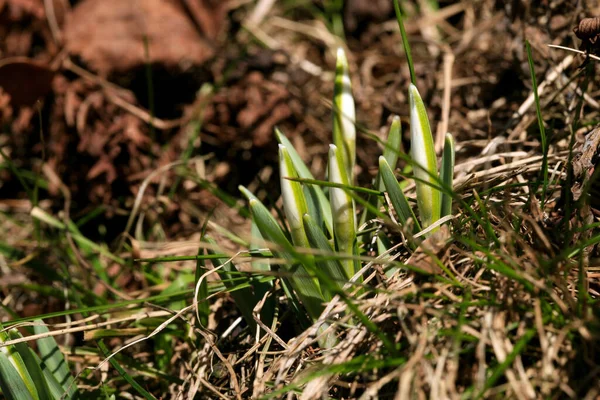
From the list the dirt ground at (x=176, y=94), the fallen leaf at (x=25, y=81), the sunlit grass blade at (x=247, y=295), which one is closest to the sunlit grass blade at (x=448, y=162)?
the sunlit grass blade at (x=247, y=295)

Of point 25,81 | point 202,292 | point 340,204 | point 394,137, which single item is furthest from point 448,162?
point 25,81

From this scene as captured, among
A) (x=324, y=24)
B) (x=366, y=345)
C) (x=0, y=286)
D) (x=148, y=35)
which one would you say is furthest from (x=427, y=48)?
(x=0, y=286)

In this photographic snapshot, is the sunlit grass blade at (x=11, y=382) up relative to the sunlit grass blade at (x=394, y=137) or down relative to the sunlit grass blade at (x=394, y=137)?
down

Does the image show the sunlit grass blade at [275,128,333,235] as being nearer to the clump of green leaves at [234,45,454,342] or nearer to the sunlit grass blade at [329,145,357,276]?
the clump of green leaves at [234,45,454,342]

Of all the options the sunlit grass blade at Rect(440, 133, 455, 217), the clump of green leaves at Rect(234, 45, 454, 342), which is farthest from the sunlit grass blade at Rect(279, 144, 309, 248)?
the sunlit grass blade at Rect(440, 133, 455, 217)

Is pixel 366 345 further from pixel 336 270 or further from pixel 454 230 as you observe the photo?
pixel 454 230

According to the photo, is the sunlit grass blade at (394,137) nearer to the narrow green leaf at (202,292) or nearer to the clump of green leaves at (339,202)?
the clump of green leaves at (339,202)
